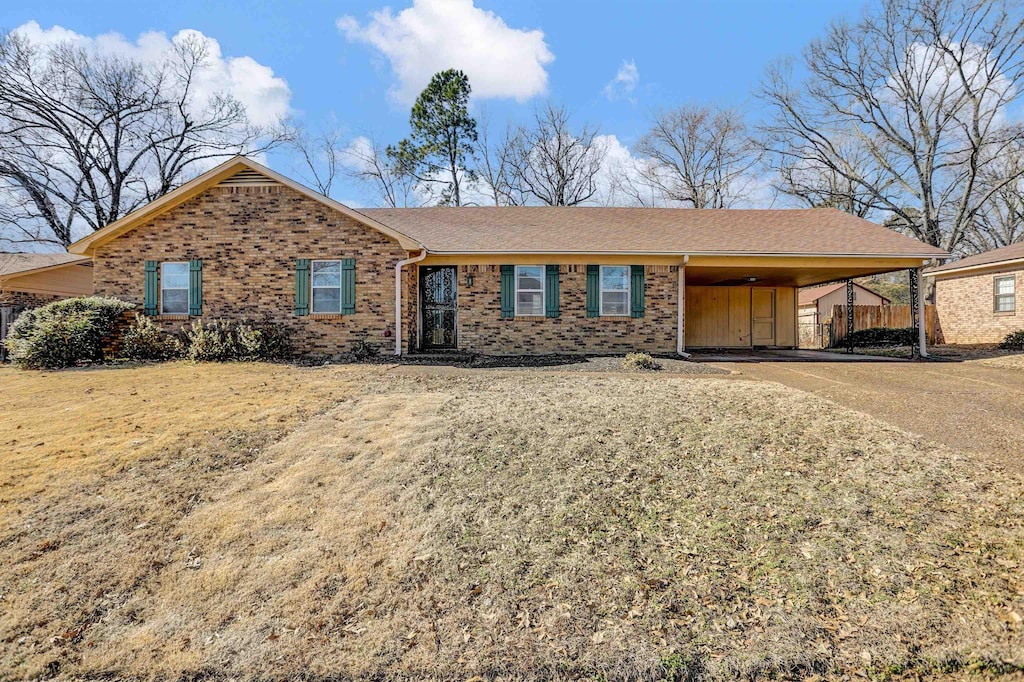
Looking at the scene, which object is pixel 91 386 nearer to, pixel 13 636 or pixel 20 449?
pixel 20 449

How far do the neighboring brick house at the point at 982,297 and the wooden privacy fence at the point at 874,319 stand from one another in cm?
52

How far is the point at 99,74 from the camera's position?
837 inches

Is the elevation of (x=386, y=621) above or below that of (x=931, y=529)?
below

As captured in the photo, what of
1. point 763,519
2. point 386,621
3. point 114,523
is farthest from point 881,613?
point 114,523

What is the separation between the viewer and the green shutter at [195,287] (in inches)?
448

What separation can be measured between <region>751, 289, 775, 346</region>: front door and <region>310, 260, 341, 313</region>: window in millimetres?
12975

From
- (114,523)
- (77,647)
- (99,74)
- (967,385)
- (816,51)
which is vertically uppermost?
(816,51)

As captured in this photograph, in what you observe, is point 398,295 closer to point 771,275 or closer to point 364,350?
point 364,350

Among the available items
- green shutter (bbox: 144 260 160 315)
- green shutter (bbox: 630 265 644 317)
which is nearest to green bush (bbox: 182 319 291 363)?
green shutter (bbox: 144 260 160 315)

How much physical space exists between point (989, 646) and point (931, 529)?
3.44 feet

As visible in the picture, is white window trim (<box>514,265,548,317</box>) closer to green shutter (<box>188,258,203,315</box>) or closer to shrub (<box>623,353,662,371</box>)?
shrub (<box>623,353,662,371</box>)

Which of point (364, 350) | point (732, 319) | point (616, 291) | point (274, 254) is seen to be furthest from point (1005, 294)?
point (274, 254)

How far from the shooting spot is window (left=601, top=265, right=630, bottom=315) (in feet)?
40.0

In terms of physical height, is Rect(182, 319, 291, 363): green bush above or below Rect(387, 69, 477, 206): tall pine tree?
below
